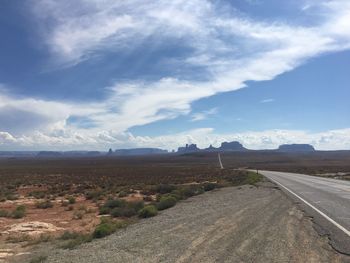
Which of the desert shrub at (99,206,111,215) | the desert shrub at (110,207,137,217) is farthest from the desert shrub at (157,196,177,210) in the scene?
the desert shrub at (99,206,111,215)

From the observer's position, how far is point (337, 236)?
1081 centimetres

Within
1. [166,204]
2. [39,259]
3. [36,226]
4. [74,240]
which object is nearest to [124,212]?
[166,204]

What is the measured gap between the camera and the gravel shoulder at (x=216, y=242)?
9.02 meters

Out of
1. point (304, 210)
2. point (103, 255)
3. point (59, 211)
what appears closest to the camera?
point (103, 255)

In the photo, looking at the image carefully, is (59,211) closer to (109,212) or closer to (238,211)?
(109,212)

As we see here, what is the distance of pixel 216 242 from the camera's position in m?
10.6

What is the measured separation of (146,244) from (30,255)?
304 centimetres

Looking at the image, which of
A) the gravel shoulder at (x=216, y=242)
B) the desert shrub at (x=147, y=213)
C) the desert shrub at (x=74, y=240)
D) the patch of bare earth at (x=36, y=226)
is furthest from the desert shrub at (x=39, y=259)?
the desert shrub at (x=147, y=213)

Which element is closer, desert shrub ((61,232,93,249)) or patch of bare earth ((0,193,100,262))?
desert shrub ((61,232,93,249))

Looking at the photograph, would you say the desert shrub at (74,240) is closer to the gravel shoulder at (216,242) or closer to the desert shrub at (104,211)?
the gravel shoulder at (216,242)

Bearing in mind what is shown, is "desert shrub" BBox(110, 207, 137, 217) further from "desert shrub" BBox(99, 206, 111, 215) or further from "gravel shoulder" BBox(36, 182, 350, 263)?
"gravel shoulder" BBox(36, 182, 350, 263)

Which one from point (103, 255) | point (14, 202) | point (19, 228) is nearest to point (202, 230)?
point (103, 255)

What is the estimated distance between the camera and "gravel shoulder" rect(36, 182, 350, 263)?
29.6 ft

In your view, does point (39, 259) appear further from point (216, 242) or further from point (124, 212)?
point (124, 212)
